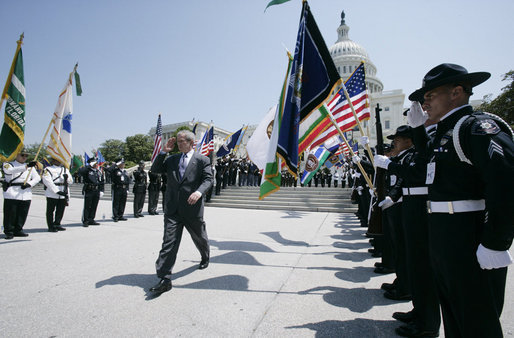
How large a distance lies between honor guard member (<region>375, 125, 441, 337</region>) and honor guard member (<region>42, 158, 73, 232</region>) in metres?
8.44

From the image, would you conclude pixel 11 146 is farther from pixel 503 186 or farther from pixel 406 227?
pixel 503 186

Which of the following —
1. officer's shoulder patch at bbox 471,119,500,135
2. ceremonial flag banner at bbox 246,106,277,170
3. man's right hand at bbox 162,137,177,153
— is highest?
ceremonial flag banner at bbox 246,106,277,170

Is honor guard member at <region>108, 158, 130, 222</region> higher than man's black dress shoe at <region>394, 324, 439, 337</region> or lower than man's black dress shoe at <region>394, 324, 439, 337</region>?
higher

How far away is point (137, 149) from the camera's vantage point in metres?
73.4

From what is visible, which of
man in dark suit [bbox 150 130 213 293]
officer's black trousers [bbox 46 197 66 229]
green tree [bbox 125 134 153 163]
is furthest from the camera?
green tree [bbox 125 134 153 163]

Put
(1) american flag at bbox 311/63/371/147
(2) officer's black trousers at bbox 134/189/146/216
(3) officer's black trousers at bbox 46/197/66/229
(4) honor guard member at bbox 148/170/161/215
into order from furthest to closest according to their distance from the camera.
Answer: (4) honor guard member at bbox 148/170/161/215
(2) officer's black trousers at bbox 134/189/146/216
(3) officer's black trousers at bbox 46/197/66/229
(1) american flag at bbox 311/63/371/147

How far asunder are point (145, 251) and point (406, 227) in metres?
4.67

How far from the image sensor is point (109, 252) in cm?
510

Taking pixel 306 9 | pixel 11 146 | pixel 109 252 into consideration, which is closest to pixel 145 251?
pixel 109 252

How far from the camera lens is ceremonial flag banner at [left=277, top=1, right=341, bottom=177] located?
411cm

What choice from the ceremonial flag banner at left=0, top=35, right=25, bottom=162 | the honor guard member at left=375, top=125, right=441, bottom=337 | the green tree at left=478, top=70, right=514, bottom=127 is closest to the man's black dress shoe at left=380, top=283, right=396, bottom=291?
the honor guard member at left=375, top=125, right=441, bottom=337

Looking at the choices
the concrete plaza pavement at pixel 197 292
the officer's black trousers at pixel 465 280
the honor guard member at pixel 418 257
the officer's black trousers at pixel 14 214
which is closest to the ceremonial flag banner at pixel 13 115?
the officer's black trousers at pixel 14 214

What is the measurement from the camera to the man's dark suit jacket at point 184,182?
12.1 feet

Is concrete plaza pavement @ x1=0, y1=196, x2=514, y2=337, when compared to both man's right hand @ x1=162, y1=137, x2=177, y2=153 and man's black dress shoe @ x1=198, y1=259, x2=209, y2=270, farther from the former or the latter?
man's right hand @ x1=162, y1=137, x2=177, y2=153
